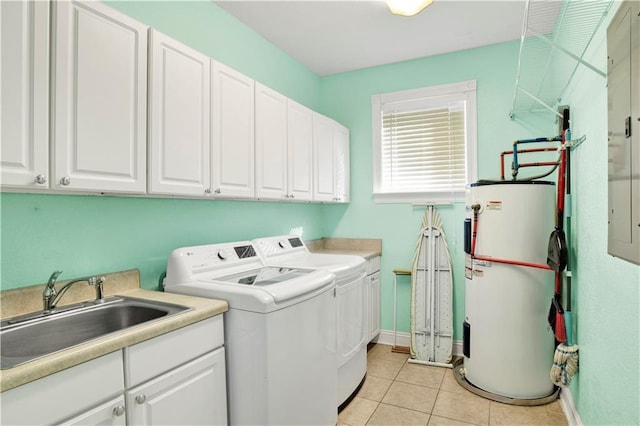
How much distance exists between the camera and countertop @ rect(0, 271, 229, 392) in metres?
0.94

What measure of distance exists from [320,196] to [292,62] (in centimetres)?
136

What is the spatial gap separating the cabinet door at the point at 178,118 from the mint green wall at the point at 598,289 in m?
1.95

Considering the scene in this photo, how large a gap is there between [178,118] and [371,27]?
186cm

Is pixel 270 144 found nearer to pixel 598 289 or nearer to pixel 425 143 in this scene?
pixel 425 143

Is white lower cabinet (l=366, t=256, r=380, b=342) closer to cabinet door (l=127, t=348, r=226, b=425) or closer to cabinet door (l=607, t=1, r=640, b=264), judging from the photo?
cabinet door (l=127, t=348, r=226, b=425)

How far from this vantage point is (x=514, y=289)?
243cm

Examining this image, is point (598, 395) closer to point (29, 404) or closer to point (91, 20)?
point (29, 404)

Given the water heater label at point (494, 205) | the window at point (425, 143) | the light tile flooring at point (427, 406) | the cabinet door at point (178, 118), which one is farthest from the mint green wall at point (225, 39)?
the light tile flooring at point (427, 406)

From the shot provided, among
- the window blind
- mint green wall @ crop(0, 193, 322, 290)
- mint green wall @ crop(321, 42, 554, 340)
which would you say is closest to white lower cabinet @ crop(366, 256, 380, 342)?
mint green wall @ crop(321, 42, 554, 340)

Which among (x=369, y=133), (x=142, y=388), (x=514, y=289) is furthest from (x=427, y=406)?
(x=369, y=133)

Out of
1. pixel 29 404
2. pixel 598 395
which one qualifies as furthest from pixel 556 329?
pixel 29 404

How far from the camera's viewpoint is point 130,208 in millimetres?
1866

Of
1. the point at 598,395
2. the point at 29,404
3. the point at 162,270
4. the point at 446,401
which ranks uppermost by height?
the point at 162,270

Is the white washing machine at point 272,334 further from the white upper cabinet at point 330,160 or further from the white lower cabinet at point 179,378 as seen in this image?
the white upper cabinet at point 330,160
